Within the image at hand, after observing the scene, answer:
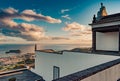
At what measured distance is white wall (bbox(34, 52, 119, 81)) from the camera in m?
6.19

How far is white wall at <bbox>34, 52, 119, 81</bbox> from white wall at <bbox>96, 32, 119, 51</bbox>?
6.56 feet

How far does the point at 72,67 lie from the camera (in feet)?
24.1

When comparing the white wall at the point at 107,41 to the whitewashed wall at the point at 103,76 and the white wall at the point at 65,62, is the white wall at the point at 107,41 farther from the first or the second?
the whitewashed wall at the point at 103,76

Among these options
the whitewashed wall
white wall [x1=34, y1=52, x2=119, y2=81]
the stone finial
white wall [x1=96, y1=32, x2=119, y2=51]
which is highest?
the stone finial

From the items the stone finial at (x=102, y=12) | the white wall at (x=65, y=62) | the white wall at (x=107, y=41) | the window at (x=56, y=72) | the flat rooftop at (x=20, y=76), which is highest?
the stone finial at (x=102, y=12)

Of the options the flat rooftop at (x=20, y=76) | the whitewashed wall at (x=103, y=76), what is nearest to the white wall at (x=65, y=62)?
the flat rooftop at (x=20, y=76)

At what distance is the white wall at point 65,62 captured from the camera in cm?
619

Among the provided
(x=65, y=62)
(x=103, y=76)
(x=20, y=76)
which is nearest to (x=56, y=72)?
(x=65, y=62)

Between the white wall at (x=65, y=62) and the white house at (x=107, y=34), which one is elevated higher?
the white house at (x=107, y=34)

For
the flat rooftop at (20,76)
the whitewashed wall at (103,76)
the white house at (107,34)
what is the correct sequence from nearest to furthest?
the whitewashed wall at (103,76) < the white house at (107,34) < the flat rooftop at (20,76)

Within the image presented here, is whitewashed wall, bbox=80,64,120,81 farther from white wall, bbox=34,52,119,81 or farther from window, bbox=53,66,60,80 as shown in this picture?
window, bbox=53,66,60,80

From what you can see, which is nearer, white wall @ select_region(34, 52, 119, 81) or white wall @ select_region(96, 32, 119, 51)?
white wall @ select_region(34, 52, 119, 81)

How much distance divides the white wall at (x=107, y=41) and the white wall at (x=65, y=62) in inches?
78.8

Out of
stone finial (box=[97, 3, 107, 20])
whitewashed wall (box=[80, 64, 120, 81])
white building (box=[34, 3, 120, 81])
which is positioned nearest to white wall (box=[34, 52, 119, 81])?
white building (box=[34, 3, 120, 81])
